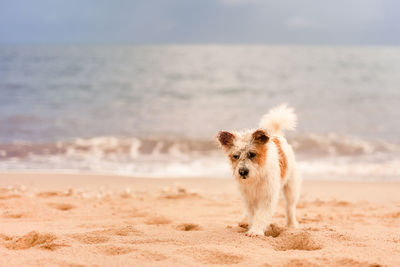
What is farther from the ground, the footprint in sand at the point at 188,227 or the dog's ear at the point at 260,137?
the dog's ear at the point at 260,137

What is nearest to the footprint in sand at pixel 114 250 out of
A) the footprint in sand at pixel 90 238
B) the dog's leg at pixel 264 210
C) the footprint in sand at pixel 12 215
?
the footprint in sand at pixel 90 238

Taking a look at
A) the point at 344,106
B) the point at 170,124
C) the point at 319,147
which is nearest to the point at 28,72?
the point at 170,124

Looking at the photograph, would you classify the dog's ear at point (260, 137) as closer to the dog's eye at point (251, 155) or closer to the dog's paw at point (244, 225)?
the dog's eye at point (251, 155)

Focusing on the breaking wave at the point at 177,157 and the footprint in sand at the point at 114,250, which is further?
the breaking wave at the point at 177,157

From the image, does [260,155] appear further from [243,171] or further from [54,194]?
[54,194]

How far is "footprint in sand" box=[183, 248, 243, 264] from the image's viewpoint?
3.90m

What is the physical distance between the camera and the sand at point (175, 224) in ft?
12.9

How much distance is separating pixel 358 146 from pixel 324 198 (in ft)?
19.0

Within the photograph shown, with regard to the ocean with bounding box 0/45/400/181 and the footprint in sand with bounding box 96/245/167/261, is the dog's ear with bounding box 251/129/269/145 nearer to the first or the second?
the footprint in sand with bounding box 96/245/167/261

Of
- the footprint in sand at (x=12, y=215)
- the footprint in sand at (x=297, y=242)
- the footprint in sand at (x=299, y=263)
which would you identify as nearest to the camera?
the footprint in sand at (x=299, y=263)

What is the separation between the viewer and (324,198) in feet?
25.9

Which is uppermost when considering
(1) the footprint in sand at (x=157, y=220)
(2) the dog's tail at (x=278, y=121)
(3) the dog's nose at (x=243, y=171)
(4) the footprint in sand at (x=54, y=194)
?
(2) the dog's tail at (x=278, y=121)

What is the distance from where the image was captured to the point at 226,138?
507 cm

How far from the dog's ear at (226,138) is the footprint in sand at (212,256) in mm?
1436
